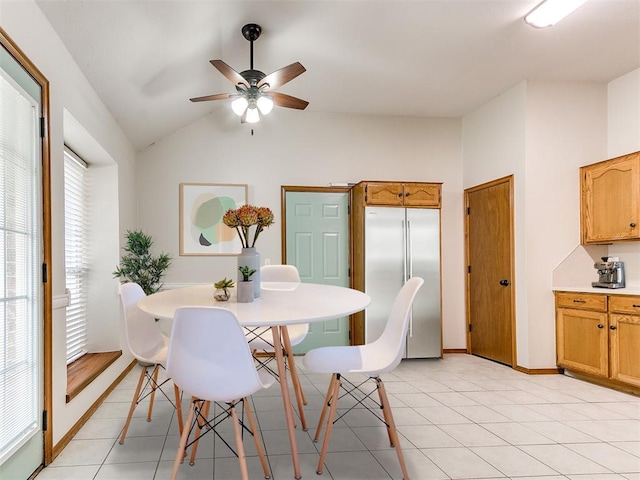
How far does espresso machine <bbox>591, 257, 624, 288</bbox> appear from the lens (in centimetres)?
386

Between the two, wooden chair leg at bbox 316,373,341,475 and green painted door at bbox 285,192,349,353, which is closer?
wooden chair leg at bbox 316,373,341,475

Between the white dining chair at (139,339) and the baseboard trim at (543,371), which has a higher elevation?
the white dining chair at (139,339)

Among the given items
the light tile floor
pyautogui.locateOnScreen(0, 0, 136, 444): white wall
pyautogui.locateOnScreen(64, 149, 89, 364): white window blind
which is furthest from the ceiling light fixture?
pyautogui.locateOnScreen(64, 149, 89, 364): white window blind

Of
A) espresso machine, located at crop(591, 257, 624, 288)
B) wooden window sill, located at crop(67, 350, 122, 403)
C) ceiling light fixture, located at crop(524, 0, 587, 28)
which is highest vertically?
ceiling light fixture, located at crop(524, 0, 587, 28)

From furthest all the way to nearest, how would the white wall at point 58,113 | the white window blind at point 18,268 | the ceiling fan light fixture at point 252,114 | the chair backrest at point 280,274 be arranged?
the chair backrest at point 280,274 < the ceiling fan light fixture at point 252,114 < the white wall at point 58,113 < the white window blind at point 18,268

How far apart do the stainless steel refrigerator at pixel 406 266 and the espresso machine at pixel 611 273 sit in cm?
153

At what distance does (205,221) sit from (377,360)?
3156 millimetres

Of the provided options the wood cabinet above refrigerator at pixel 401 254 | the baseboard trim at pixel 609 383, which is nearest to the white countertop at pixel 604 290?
the baseboard trim at pixel 609 383

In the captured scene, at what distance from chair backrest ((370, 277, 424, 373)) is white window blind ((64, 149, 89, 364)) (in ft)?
8.39

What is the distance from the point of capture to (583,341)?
384 centimetres

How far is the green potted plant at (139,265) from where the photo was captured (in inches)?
157

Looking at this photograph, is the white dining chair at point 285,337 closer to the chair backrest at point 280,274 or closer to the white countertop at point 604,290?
the chair backrest at point 280,274

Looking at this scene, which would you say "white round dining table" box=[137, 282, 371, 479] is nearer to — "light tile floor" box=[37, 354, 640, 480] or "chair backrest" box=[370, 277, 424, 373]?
"chair backrest" box=[370, 277, 424, 373]

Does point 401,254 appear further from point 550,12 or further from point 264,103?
point 550,12
